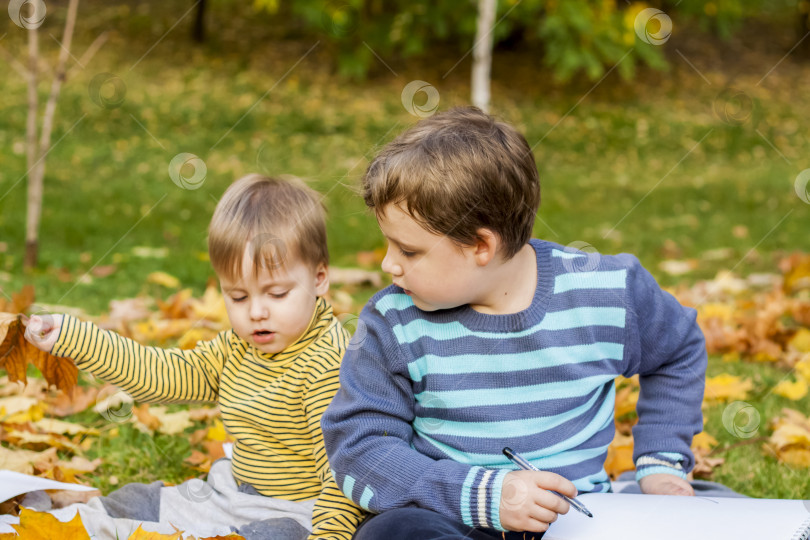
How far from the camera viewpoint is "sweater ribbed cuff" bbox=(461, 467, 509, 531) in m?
1.69

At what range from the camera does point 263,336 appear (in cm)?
219

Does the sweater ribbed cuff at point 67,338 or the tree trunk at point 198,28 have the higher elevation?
the tree trunk at point 198,28

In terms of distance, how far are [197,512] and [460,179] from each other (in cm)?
113

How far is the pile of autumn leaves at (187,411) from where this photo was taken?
2469 mm

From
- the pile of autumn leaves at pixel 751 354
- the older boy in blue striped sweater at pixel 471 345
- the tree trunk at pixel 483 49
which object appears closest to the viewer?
the older boy in blue striped sweater at pixel 471 345

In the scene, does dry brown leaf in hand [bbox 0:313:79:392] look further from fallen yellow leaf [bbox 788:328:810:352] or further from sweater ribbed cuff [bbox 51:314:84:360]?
fallen yellow leaf [bbox 788:328:810:352]

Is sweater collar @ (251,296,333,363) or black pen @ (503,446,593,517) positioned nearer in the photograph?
black pen @ (503,446,593,517)

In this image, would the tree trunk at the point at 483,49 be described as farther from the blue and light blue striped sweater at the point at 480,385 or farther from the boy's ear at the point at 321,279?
the blue and light blue striped sweater at the point at 480,385

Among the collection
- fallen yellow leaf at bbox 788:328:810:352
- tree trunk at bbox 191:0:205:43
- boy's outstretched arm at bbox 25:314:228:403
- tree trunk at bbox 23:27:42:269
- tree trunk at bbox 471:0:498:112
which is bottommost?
fallen yellow leaf at bbox 788:328:810:352

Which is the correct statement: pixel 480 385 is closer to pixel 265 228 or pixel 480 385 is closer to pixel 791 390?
pixel 265 228

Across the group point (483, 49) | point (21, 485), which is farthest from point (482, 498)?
point (483, 49)

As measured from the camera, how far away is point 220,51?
16.2 metres

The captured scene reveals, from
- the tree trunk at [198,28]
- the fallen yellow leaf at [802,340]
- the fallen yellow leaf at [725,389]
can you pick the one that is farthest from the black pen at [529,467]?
the tree trunk at [198,28]

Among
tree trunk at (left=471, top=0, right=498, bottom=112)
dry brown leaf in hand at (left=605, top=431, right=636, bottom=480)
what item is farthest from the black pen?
tree trunk at (left=471, top=0, right=498, bottom=112)
